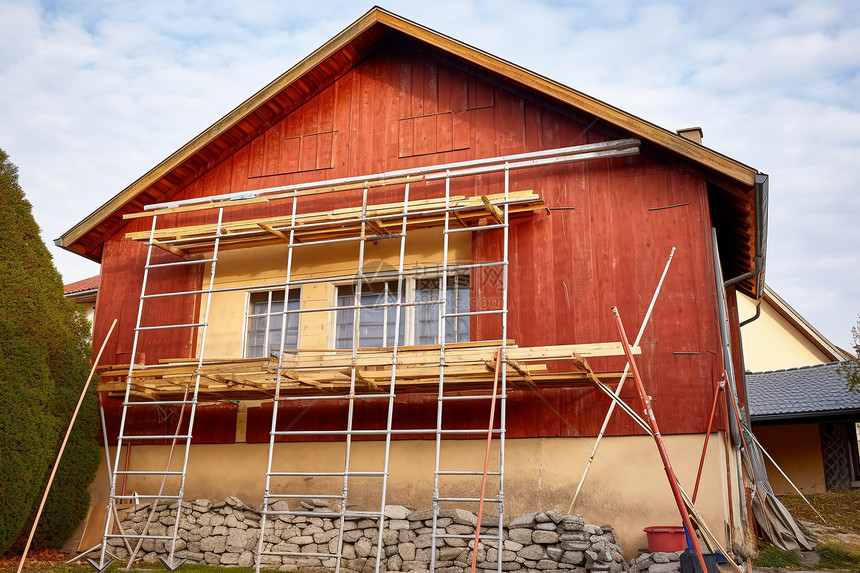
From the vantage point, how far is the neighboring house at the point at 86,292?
61.3ft

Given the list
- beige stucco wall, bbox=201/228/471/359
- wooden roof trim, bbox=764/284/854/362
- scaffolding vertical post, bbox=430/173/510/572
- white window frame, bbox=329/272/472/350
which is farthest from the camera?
wooden roof trim, bbox=764/284/854/362

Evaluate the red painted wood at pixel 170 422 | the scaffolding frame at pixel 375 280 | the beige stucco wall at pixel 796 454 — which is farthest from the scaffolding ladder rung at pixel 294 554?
the beige stucco wall at pixel 796 454

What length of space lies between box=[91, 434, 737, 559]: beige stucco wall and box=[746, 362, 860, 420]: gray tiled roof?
25.7 ft

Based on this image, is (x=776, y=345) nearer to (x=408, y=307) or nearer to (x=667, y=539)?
(x=408, y=307)

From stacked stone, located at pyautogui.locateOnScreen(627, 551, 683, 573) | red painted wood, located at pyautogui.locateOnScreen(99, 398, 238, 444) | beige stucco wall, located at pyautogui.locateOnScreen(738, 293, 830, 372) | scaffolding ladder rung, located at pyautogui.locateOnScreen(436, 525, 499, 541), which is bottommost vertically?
stacked stone, located at pyautogui.locateOnScreen(627, 551, 683, 573)

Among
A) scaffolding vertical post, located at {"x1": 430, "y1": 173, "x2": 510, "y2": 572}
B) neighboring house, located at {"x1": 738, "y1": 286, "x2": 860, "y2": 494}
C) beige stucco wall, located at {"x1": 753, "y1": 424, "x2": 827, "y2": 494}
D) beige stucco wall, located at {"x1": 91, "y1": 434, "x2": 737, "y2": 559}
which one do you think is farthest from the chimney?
beige stucco wall, located at {"x1": 753, "y1": 424, "x2": 827, "y2": 494}

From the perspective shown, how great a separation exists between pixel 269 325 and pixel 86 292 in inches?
376

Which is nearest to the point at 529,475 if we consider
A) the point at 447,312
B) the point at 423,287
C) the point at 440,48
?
the point at 447,312

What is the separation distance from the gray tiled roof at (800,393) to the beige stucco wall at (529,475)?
7834mm

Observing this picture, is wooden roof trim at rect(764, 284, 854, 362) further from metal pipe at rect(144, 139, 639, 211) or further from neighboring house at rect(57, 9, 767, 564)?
metal pipe at rect(144, 139, 639, 211)

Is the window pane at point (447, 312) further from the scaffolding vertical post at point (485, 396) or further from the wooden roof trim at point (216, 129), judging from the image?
the wooden roof trim at point (216, 129)

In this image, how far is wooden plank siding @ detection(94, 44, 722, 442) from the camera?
932 centimetres

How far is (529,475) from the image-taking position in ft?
30.9

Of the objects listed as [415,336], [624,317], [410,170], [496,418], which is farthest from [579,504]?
[410,170]
